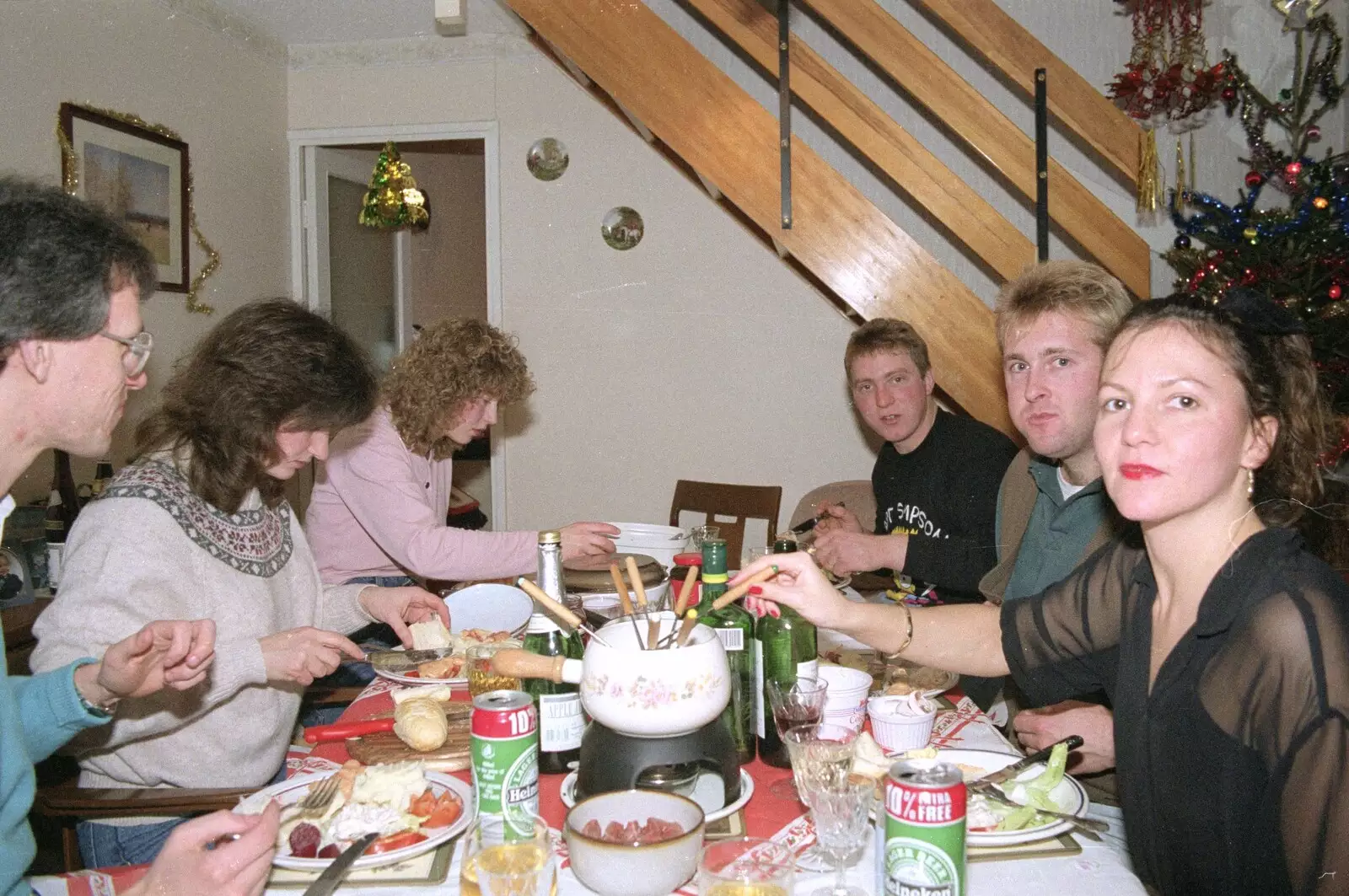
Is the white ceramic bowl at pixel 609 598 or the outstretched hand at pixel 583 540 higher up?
the outstretched hand at pixel 583 540

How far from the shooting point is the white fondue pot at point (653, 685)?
114cm

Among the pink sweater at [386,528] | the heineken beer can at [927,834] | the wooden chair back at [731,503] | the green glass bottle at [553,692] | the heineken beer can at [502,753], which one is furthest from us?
the wooden chair back at [731,503]

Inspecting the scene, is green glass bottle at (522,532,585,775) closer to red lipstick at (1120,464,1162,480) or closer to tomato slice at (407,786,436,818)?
tomato slice at (407,786,436,818)

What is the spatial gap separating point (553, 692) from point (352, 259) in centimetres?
455

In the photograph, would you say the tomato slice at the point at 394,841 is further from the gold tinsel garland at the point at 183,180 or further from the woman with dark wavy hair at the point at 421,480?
the gold tinsel garland at the point at 183,180

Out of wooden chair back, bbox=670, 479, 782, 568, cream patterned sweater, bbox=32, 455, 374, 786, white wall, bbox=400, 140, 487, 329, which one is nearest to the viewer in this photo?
cream patterned sweater, bbox=32, 455, 374, 786

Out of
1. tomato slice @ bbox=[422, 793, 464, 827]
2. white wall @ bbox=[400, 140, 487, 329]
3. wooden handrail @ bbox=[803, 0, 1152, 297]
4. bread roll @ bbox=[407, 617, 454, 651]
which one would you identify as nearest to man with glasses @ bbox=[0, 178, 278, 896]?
tomato slice @ bbox=[422, 793, 464, 827]

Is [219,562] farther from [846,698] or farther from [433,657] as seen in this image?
[846,698]

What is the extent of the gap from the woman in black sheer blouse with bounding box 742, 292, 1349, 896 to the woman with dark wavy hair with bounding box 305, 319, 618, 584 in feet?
5.37

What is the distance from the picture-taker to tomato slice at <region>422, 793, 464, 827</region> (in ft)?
4.12

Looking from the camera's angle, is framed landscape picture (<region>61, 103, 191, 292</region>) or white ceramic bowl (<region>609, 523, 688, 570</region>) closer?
white ceramic bowl (<region>609, 523, 688, 570</region>)

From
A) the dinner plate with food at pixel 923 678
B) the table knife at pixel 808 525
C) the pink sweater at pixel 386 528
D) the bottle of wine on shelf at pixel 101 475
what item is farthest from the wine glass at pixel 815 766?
the bottle of wine on shelf at pixel 101 475

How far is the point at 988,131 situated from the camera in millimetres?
3459

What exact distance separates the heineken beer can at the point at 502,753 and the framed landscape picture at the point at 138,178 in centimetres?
309
